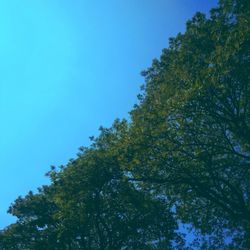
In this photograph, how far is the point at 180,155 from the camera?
2636 cm

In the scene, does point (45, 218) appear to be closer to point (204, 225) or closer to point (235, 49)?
point (204, 225)

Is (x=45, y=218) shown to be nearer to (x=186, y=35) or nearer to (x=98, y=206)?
(x=98, y=206)

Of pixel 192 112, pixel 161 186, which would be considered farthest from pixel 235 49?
pixel 161 186

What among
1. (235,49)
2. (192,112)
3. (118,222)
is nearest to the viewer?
(235,49)

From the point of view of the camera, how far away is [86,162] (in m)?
30.6

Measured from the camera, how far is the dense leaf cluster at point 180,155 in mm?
24000

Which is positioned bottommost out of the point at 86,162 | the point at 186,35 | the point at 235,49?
the point at 235,49

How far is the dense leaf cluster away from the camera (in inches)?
945

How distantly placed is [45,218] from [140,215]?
9720mm

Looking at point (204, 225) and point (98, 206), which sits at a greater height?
point (98, 206)

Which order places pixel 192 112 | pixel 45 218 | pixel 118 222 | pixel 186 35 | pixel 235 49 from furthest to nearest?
pixel 45 218 < pixel 118 222 < pixel 186 35 < pixel 192 112 < pixel 235 49

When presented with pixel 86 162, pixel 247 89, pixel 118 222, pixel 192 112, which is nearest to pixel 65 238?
pixel 118 222

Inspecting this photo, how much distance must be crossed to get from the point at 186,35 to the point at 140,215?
16.6 meters

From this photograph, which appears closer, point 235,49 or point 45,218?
point 235,49
